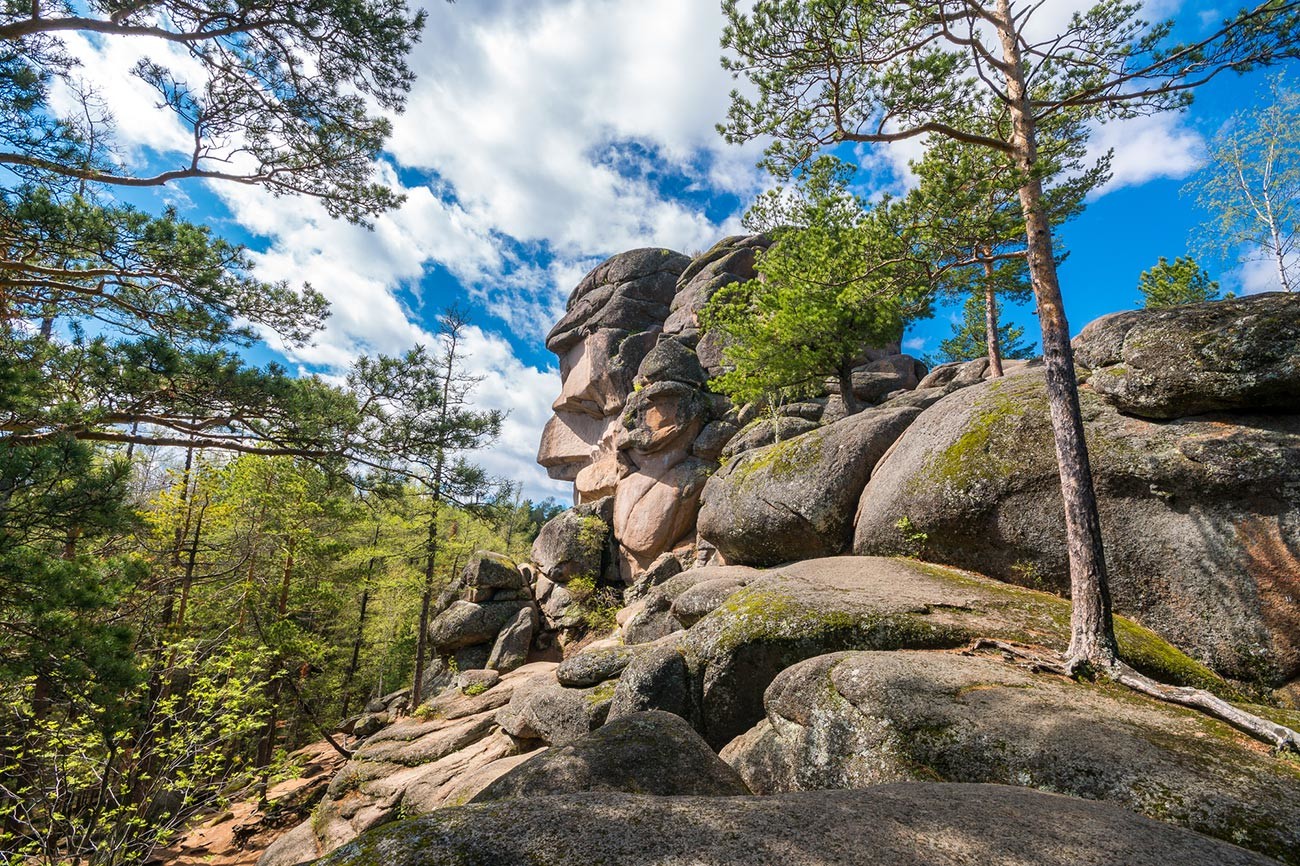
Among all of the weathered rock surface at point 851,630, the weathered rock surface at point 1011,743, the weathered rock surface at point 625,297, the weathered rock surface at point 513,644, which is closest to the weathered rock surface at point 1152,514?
the weathered rock surface at point 851,630

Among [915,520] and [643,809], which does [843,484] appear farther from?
[643,809]

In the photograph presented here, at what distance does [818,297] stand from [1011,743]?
8.13 m

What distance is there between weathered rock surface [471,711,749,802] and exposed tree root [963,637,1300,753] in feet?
12.0

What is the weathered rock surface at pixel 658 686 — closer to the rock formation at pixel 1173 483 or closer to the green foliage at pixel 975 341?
the rock formation at pixel 1173 483

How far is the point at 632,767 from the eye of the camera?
16.5 ft

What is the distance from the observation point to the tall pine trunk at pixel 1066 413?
607cm

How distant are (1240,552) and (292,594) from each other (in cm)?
2802

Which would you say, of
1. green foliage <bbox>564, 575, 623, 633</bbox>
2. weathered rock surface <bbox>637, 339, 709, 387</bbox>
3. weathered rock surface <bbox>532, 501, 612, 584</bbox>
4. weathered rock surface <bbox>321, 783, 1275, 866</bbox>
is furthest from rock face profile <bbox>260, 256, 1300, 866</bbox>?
weathered rock surface <bbox>637, 339, 709, 387</bbox>

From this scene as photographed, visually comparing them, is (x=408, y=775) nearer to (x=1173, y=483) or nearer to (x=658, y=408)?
(x=1173, y=483)

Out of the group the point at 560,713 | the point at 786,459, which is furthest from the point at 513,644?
the point at 786,459

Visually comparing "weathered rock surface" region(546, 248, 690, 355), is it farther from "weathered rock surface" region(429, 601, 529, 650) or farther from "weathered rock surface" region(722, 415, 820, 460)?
"weathered rock surface" region(429, 601, 529, 650)

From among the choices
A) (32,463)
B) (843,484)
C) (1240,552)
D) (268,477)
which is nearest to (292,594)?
(268,477)

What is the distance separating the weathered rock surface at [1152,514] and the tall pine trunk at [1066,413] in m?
0.84

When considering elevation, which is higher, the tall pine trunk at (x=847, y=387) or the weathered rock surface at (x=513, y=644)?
the tall pine trunk at (x=847, y=387)
